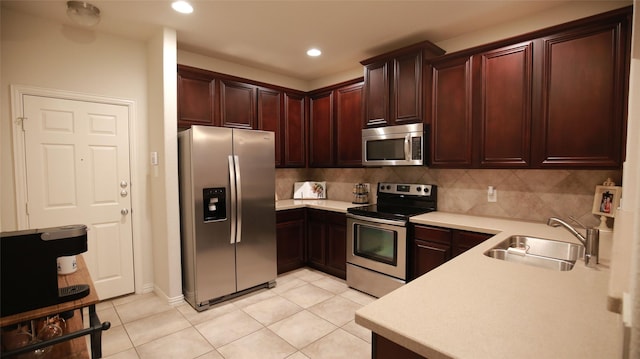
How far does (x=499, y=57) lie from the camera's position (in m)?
2.54

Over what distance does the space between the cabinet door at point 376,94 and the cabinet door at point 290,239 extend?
57.3 inches

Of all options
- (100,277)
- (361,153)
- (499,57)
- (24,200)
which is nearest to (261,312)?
(100,277)

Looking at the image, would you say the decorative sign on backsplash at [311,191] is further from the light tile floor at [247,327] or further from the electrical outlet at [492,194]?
the electrical outlet at [492,194]

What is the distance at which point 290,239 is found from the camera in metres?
3.83

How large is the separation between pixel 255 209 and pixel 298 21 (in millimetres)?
1884

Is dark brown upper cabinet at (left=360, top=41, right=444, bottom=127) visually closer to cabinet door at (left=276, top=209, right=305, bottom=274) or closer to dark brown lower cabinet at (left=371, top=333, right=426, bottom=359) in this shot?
cabinet door at (left=276, top=209, right=305, bottom=274)

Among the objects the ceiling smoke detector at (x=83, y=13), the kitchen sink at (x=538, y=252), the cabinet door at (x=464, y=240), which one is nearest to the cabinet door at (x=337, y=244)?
the cabinet door at (x=464, y=240)

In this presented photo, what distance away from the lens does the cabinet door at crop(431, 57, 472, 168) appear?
108 inches

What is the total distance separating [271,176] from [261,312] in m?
1.38

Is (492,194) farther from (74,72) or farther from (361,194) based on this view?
(74,72)

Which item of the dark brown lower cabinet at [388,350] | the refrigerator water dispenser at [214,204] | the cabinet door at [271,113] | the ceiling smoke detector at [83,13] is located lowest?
the dark brown lower cabinet at [388,350]

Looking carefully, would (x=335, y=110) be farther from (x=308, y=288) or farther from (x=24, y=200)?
(x=24, y=200)

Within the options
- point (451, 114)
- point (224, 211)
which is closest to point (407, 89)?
point (451, 114)

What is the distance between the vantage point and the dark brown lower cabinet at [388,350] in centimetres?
95
